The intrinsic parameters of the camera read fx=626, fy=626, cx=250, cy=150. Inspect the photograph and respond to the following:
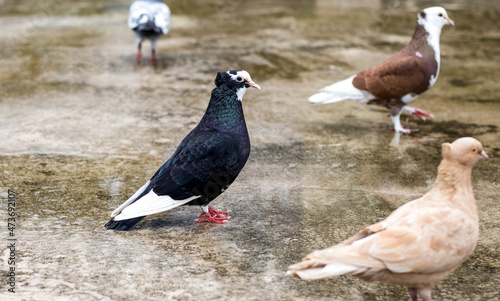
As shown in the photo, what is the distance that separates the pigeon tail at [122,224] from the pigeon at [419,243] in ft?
4.63

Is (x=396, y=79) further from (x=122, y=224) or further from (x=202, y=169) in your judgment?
(x=122, y=224)

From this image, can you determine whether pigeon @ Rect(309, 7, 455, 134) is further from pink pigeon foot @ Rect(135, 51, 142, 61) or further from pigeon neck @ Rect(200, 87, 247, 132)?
pink pigeon foot @ Rect(135, 51, 142, 61)

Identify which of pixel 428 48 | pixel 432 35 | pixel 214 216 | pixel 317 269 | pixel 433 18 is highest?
pixel 433 18

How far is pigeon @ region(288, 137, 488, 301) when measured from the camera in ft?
9.71

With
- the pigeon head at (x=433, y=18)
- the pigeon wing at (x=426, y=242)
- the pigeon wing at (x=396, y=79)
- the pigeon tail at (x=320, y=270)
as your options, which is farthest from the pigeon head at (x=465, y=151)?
the pigeon head at (x=433, y=18)

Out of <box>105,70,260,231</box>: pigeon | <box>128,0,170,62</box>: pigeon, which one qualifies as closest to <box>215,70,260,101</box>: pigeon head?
<box>105,70,260,231</box>: pigeon

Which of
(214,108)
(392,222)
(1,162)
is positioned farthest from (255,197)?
(1,162)

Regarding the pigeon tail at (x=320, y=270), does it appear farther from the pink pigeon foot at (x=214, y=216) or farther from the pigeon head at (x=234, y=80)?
the pigeon head at (x=234, y=80)

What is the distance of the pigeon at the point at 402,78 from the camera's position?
607cm

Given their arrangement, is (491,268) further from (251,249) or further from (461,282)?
(251,249)

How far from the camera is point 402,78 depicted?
6.07 metres

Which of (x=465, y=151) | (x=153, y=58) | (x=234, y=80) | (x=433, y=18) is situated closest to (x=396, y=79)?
(x=433, y=18)

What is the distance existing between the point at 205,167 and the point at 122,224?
649 mm

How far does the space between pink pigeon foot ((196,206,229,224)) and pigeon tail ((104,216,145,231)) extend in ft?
1.48
